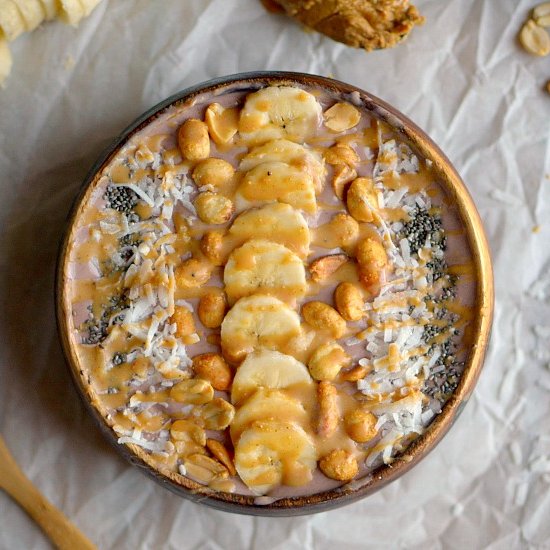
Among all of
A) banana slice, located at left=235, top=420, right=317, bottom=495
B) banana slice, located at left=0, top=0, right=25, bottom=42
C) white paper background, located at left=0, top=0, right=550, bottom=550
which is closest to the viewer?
banana slice, located at left=235, top=420, right=317, bottom=495

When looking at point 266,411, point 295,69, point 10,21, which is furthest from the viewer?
point 295,69

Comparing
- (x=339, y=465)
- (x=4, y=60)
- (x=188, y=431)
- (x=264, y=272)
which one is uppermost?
(x=4, y=60)

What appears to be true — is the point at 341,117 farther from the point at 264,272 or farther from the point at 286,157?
the point at 264,272

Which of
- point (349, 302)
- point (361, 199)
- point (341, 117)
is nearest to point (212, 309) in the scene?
point (349, 302)

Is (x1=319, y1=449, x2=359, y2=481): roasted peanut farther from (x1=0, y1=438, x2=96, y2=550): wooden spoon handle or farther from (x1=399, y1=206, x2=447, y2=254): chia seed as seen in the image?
(x1=0, y1=438, x2=96, y2=550): wooden spoon handle

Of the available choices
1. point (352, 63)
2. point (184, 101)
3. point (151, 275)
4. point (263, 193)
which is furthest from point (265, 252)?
point (352, 63)

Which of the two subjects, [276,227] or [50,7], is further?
[50,7]

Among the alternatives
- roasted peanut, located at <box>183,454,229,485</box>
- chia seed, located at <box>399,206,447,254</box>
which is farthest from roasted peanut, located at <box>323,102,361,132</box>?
roasted peanut, located at <box>183,454,229,485</box>

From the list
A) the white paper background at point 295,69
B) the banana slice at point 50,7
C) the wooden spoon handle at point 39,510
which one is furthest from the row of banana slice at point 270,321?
the banana slice at point 50,7
